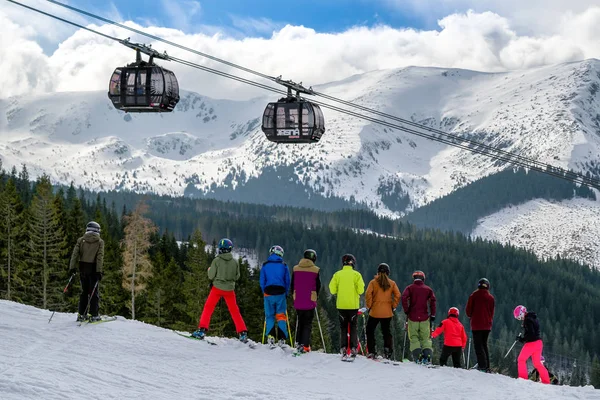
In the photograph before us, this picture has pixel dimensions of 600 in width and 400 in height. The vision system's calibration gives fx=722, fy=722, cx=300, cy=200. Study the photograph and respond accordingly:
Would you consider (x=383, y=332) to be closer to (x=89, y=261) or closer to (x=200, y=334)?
(x=200, y=334)

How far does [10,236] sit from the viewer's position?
128 feet

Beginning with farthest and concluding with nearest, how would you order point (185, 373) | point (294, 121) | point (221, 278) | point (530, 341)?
point (294, 121), point (221, 278), point (530, 341), point (185, 373)

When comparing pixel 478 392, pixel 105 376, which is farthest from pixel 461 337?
pixel 105 376

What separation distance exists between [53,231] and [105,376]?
30.1 m

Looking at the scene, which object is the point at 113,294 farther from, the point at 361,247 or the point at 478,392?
the point at 361,247

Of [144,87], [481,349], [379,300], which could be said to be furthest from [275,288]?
[144,87]

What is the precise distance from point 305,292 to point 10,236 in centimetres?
2740

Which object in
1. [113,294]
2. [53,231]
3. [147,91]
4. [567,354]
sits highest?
[147,91]

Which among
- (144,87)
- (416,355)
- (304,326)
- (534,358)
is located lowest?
(416,355)

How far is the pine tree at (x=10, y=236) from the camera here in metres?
38.8

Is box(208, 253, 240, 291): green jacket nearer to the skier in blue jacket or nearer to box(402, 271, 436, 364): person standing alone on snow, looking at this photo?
the skier in blue jacket

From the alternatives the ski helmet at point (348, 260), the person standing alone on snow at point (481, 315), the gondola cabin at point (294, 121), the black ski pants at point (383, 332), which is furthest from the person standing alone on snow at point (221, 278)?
the gondola cabin at point (294, 121)

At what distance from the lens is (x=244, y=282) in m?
48.2

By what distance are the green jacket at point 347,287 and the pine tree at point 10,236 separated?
26858 mm
